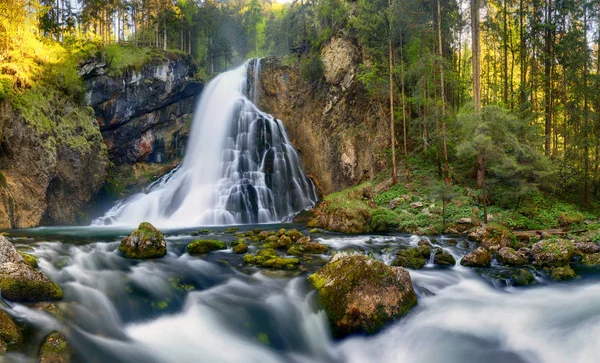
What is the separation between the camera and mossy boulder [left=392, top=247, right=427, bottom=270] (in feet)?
30.8

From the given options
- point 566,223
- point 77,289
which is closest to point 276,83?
point 566,223

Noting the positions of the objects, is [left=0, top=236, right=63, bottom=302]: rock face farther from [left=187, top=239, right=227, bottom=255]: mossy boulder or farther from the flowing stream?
[left=187, top=239, right=227, bottom=255]: mossy boulder

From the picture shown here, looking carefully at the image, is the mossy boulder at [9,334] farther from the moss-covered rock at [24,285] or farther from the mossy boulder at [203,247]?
the mossy boulder at [203,247]

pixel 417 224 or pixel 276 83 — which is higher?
pixel 276 83

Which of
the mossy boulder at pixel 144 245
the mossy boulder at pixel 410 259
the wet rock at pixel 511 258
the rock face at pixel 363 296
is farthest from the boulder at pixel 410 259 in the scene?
the mossy boulder at pixel 144 245

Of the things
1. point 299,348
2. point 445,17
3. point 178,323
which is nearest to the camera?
point 299,348

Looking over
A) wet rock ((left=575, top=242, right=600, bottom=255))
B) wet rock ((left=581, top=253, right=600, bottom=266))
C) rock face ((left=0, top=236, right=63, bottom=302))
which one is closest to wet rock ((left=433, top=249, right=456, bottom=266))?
wet rock ((left=581, top=253, right=600, bottom=266))

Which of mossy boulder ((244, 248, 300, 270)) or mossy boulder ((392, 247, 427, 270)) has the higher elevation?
mossy boulder ((244, 248, 300, 270))

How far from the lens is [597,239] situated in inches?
433

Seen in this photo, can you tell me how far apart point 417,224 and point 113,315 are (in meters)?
11.9

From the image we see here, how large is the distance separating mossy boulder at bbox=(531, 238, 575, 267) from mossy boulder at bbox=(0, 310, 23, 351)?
36.4 ft

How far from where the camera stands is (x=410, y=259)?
9570 millimetres

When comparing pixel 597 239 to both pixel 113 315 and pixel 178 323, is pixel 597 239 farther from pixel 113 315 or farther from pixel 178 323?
pixel 113 315

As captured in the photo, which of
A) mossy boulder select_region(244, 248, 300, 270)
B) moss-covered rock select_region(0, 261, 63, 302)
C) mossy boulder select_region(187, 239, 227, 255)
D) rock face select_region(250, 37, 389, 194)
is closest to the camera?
moss-covered rock select_region(0, 261, 63, 302)
